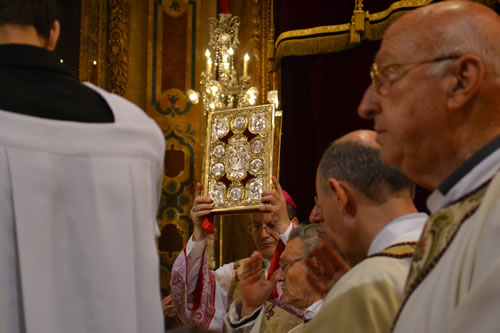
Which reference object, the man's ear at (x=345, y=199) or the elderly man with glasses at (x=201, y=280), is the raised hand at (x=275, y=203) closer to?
the elderly man with glasses at (x=201, y=280)

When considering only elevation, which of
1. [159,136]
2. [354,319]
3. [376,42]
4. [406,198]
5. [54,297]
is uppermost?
[376,42]

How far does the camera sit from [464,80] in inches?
53.2

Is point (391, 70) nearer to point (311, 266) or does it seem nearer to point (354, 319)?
point (354, 319)

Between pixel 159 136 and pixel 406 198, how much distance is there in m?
0.89

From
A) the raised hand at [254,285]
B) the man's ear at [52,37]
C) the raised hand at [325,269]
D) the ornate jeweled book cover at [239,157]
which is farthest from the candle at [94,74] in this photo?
the man's ear at [52,37]

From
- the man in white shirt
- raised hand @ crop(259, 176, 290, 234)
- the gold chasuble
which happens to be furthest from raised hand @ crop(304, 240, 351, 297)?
raised hand @ crop(259, 176, 290, 234)

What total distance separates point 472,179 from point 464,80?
242 mm

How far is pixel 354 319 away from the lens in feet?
5.38

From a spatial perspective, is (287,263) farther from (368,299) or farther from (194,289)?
(194,289)

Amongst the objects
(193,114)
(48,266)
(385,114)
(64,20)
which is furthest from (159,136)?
(64,20)

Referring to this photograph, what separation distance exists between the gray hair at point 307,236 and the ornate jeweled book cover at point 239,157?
Answer: 636mm

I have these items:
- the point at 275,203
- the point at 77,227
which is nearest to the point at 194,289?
the point at 275,203

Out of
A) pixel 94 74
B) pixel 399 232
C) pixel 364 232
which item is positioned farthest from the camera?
pixel 94 74

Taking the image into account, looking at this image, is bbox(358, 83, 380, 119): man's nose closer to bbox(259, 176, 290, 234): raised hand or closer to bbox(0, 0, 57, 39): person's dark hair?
bbox(0, 0, 57, 39): person's dark hair
